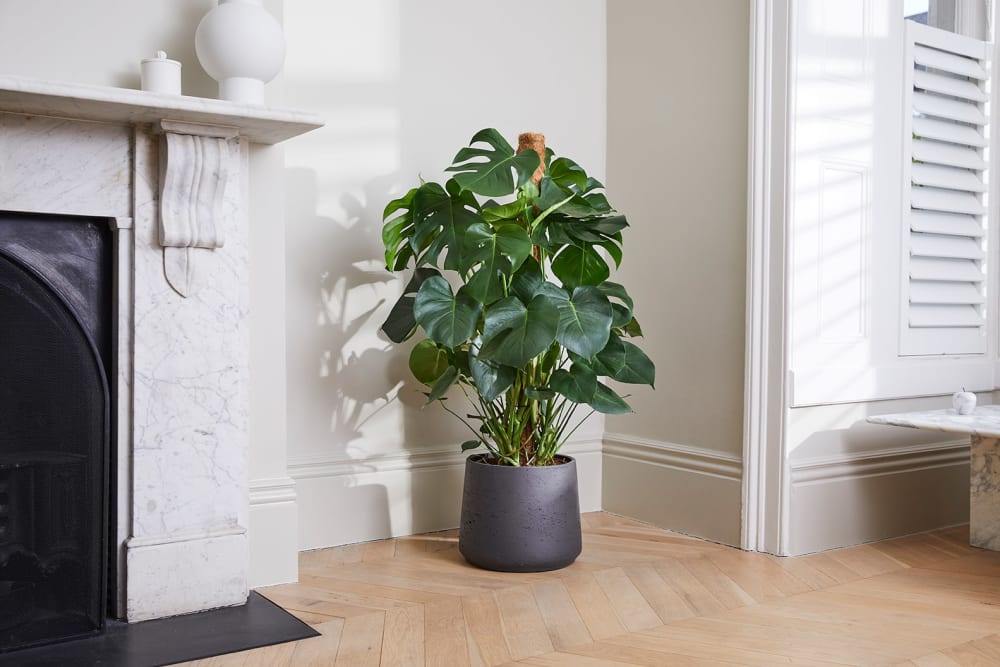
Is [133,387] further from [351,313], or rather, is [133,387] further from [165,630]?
[351,313]

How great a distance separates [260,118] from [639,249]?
1.48 meters

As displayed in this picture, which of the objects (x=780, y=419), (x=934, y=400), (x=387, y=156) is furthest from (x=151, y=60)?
(x=934, y=400)

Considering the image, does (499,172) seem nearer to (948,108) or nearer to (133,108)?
(133,108)

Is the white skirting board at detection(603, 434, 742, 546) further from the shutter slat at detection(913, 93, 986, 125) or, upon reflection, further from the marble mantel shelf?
the marble mantel shelf

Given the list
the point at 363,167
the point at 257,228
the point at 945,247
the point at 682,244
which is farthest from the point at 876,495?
the point at 257,228

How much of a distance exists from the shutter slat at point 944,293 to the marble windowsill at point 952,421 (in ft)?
1.18

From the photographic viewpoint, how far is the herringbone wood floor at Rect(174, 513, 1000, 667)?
1.87m

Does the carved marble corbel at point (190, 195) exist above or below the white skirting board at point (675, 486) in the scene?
above

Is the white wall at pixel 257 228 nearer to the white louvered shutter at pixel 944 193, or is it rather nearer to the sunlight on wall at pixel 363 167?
the sunlight on wall at pixel 363 167

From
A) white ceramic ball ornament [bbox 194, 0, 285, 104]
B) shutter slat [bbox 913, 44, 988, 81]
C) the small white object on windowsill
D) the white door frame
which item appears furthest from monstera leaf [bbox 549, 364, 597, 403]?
shutter slat [bbox 913, 44, 988, 81]

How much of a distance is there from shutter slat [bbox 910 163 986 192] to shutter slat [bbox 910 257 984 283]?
9.3 inches

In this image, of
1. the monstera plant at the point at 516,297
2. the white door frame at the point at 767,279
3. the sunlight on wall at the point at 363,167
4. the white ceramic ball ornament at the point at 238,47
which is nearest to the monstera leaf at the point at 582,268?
the monstera plant at the point at 516,297

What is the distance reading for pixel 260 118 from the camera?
6.72ft

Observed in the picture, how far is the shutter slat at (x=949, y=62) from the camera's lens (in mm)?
2922
